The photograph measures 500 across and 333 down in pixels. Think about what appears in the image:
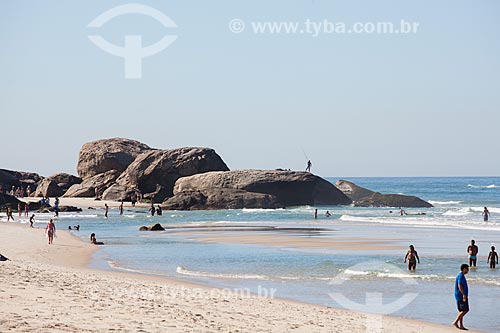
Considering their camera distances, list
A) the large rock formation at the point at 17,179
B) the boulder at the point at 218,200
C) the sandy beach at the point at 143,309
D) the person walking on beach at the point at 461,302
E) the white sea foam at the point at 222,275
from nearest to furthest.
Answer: the sandy beach at the point at 143,309
the person walking on beach at the point at 461,302
the white sea foam at the point at 222,275
the boulder at the point at 218,200
the large rock formation at the point at 17,179

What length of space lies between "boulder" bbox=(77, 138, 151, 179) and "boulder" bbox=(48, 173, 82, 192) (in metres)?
0.97

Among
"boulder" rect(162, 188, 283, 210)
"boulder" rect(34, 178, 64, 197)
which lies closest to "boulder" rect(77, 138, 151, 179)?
"boulder" rect(34, 178, 64, 197)

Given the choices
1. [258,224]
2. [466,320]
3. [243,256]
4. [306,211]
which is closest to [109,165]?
[306,211]

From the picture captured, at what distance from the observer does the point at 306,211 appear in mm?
67312

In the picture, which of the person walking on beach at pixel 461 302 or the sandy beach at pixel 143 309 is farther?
the person walking on beach at pixel 461 302

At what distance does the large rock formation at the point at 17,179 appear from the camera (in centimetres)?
9373

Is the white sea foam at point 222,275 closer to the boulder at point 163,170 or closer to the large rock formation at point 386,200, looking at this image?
the boulder at point 163,170

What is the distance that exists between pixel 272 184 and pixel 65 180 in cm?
3056

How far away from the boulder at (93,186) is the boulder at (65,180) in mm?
3801

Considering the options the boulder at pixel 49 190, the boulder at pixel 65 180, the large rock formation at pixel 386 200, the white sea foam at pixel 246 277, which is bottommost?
the white sea foam at pixel 246 277

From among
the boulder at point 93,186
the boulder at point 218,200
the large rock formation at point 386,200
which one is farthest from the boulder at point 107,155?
the large rock formation at point 386,200

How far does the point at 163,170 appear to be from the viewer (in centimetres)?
7794

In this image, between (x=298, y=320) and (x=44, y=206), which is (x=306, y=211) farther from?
(x=298, y=320)

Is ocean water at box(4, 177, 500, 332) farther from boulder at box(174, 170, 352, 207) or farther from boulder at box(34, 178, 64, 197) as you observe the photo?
boulder at box(34, 178, 64, 197)
